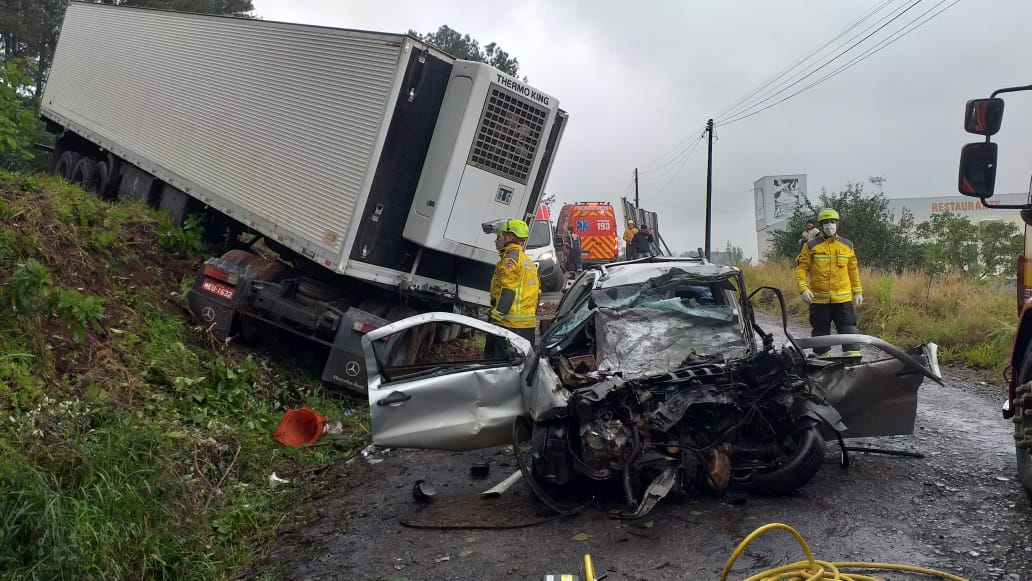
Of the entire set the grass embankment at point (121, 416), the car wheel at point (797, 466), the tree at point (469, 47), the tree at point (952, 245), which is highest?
the tree at point (469, 47)

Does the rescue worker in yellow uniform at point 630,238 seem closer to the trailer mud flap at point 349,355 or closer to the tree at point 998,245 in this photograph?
the tree at point 998,245

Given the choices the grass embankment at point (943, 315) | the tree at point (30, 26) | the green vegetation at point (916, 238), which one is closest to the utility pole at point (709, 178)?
the green vegetation at point (916, 238)

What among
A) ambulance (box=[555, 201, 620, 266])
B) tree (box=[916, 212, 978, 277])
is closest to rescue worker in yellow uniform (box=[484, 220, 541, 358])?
tree (box=[916, 212, 978, 277])

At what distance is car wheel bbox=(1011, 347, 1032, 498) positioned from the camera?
403 centimetres

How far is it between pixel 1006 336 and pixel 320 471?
27.6 ft

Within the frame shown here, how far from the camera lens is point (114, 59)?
11453 mm

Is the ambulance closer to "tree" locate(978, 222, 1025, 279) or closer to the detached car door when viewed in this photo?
"tree" locate(978, 222, 1025, 279)

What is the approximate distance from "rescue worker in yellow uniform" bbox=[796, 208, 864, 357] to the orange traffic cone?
4.91 m

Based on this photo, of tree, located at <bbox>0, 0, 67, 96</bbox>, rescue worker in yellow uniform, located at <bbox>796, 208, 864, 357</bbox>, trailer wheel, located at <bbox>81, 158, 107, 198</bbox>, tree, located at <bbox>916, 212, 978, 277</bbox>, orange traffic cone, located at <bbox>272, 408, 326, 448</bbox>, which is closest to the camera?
orange traffic cone, located at <bbox>272, 408, 326, 448</bbox>

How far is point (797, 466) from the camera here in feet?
15.3

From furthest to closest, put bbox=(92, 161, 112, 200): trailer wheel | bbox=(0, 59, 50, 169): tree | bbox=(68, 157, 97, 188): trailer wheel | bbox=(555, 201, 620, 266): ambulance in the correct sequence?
bbox=(555, 201, 620, 266): ambulance → bbox=(68, 157, 97, 188): trailer wheel → bbox=(92, 161, 112, 200): trailer wheel → bbox=(0, 59, 50, 169): tree

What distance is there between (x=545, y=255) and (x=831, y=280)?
7427 mm

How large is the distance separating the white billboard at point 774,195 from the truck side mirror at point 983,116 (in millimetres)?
48832

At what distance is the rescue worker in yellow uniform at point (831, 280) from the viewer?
26.9ft
